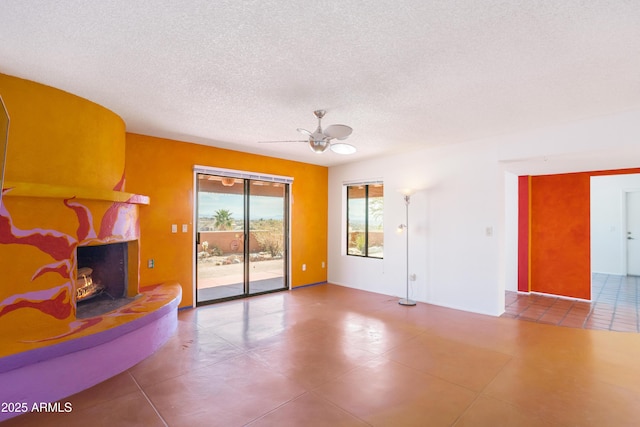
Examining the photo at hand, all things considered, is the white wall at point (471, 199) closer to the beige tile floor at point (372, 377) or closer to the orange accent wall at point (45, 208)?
the beige tile floor at point (372, 377)

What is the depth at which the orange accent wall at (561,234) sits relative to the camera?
5328 millimetres

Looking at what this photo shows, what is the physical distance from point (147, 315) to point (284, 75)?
8.82ft

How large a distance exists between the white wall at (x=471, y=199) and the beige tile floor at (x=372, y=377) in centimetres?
78

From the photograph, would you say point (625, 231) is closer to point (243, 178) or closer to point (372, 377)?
point (372, 377)

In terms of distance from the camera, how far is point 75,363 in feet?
8.43

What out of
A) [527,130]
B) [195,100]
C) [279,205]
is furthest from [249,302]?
[527,130]

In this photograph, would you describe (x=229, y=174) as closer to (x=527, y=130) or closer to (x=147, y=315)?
(x=147, y=315)

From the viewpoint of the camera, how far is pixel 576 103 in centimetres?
323

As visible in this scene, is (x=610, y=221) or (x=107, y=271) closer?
(x=107, y=271)

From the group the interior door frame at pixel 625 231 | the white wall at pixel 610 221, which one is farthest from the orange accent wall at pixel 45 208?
→ the interior door frame at pixel 625 231

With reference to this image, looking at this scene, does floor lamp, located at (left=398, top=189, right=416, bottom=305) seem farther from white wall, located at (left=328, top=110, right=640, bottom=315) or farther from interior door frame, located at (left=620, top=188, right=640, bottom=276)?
interior door frame, located at (left=620, top=188, right=640, bottom=276)

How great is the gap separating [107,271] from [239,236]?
6.78 feet

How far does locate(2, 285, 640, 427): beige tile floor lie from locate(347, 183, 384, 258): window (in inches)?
86.4

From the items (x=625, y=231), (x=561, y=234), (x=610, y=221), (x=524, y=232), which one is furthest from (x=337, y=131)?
(x=625, y=231)
